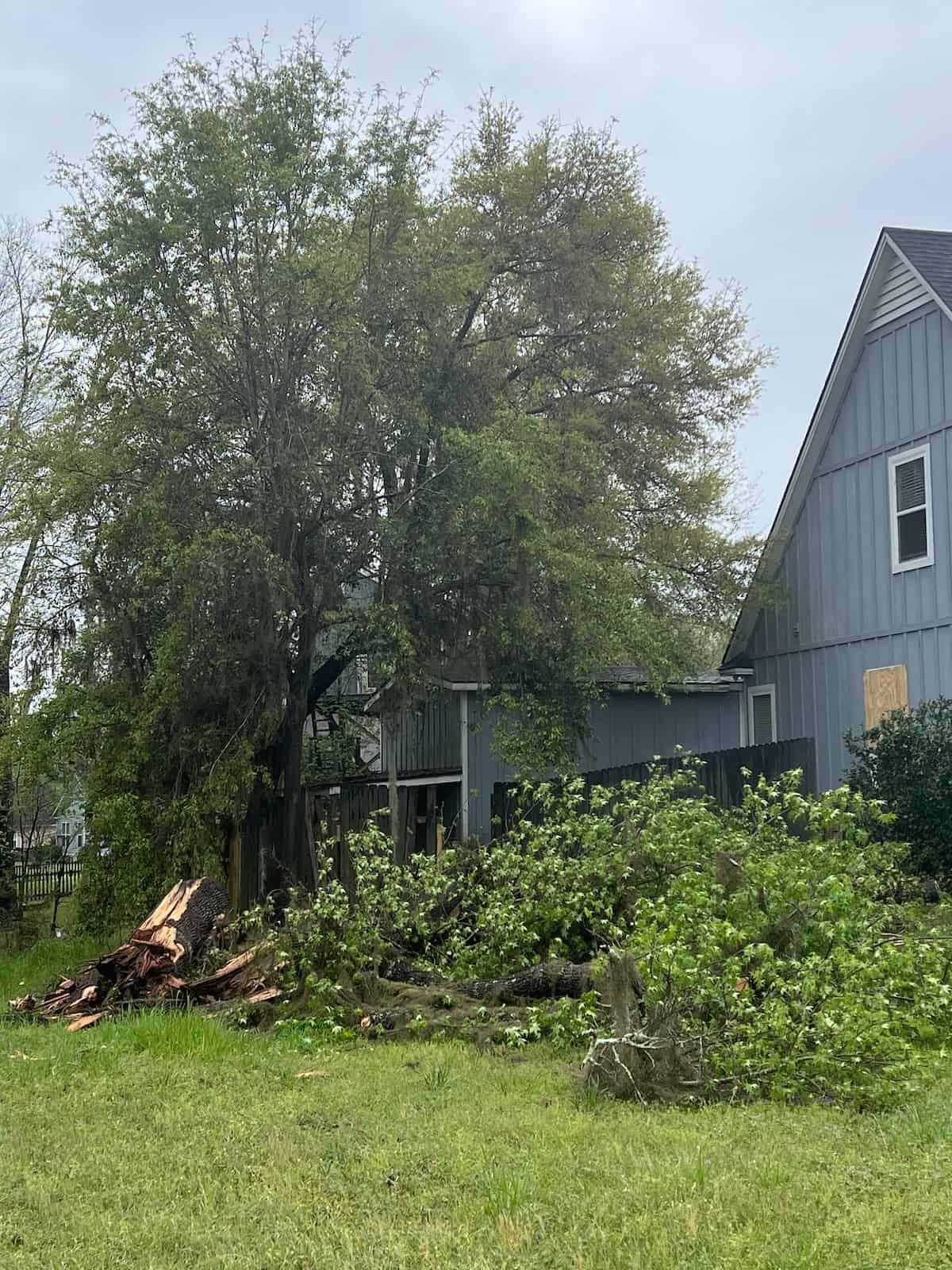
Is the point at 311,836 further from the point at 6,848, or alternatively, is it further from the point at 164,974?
the point at 6,848

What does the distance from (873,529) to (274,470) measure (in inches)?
313

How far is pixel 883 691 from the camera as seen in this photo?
1678 centimetres

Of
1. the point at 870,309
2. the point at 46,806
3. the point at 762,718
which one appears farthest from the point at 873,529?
the point at 46,806

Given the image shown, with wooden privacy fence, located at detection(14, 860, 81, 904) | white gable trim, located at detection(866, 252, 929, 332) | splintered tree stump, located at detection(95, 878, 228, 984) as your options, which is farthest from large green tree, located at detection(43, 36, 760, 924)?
wooden privacy fence, located at detection(14, 860, 81, 904)

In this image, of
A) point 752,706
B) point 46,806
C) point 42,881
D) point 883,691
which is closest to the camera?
point 883,691

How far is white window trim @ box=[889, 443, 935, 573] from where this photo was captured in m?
16.0

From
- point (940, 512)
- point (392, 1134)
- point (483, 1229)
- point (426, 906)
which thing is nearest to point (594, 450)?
point (940, 512)

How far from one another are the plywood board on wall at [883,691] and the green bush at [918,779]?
2.97 meters

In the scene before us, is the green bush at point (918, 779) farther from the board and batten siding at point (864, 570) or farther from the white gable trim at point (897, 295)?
the white gable trim at point (897, 295)

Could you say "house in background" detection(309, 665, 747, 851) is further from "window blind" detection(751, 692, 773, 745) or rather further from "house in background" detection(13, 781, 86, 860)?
"house in background" detection(13, 781, 86, 860)

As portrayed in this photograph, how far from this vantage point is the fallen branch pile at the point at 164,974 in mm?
10086

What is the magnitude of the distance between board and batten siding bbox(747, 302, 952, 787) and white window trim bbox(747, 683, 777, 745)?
0.33 ft

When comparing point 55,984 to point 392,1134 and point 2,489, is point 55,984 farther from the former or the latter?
point 2,489

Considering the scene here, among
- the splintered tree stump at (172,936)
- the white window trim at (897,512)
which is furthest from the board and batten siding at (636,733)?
the splintered tree stump at (172,936)
